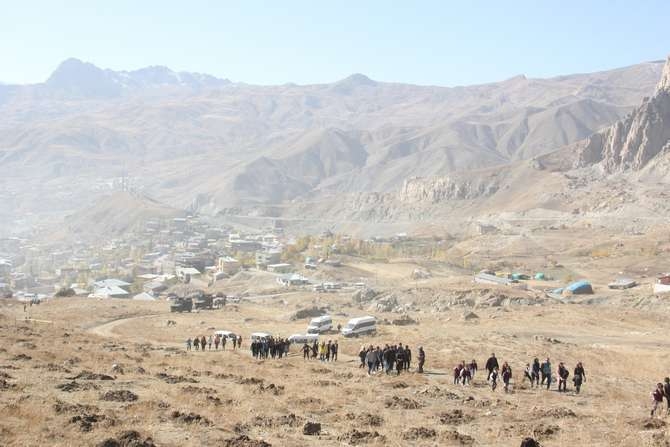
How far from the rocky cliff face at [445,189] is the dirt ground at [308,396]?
463ft

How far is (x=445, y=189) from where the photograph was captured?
185375 mm

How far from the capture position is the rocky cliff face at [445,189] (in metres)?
179

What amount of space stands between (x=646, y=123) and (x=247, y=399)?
551 feet

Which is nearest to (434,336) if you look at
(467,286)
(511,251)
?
(467,286)

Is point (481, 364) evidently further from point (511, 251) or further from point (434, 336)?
point (511, 251)

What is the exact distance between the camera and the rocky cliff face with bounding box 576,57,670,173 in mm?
160250

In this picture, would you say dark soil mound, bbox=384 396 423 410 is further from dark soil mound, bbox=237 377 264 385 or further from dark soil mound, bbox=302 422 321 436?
dark soil mound, bbox=237 377 264 385

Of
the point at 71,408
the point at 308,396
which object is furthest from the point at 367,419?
the point at 71,408

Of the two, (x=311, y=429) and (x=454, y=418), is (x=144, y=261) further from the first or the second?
(x=311, y=429)

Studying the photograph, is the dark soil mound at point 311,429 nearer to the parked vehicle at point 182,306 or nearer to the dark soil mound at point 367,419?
the dark soil mound at point 367,419

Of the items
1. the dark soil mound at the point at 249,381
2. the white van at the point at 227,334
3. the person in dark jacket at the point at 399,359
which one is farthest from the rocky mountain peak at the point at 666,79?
the dark soil mound at the point at 249,381

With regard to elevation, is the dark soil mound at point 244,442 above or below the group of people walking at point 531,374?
above

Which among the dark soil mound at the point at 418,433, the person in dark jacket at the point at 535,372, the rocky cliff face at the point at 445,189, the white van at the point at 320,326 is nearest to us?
the dark soil mound at the point at 418,433

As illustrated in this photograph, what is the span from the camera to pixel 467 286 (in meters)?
66.2
